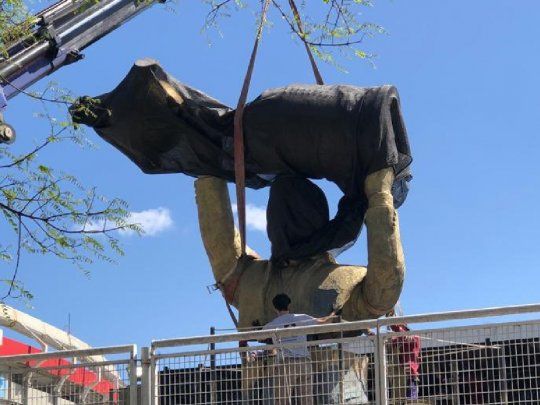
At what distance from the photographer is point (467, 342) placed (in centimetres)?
698

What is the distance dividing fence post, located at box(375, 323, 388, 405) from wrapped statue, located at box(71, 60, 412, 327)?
2379mm

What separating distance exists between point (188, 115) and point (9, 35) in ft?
8.44

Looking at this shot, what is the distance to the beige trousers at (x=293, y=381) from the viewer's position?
Answer: 7418 mm

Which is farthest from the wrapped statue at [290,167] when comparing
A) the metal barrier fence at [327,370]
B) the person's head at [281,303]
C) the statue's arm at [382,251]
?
the metal barrier fence at [327,370]

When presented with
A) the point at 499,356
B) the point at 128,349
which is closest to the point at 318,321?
the point at 128,349

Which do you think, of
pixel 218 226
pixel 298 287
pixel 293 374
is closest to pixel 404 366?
pixel 293 374

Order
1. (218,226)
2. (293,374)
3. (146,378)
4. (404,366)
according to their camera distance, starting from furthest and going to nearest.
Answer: (218,226) → (146,378) → (293,374) → (404,366)

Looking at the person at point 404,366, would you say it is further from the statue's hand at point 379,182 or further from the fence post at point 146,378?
the statue's hand at point 379,182

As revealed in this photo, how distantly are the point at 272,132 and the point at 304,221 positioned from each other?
2.98 ft

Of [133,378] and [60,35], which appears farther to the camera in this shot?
[60,35]

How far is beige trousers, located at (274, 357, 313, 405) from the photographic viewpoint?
7.42m

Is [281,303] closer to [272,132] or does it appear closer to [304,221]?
[304,221]

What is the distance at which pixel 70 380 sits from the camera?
8273 millimetres

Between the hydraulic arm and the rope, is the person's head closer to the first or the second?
the rope
